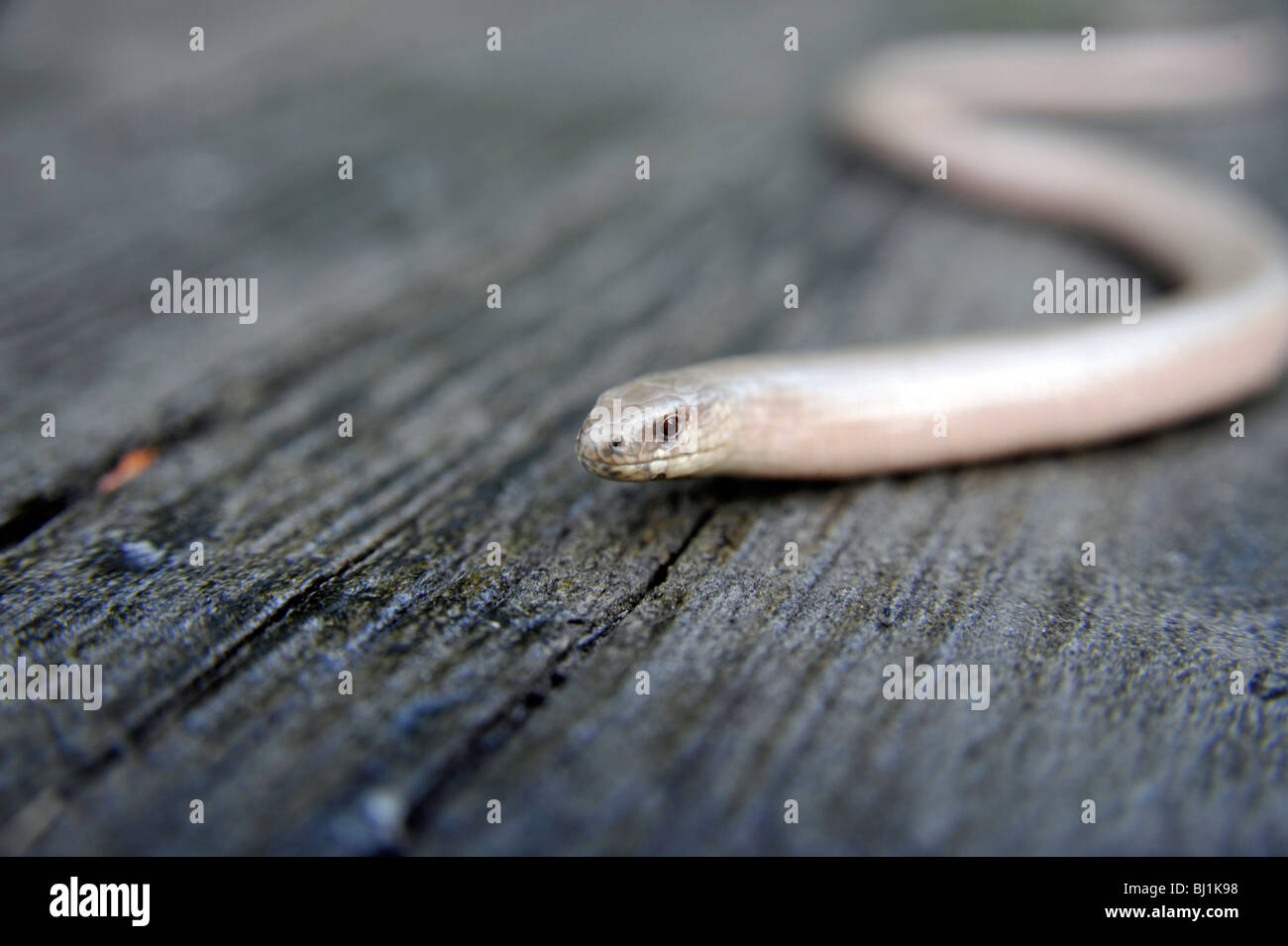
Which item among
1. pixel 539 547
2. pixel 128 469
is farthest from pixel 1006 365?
pixel 128 469

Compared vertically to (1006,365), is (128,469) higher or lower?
lower

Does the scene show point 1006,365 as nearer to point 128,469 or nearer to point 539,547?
point 539,547

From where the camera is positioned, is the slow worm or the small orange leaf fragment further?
the slow worm

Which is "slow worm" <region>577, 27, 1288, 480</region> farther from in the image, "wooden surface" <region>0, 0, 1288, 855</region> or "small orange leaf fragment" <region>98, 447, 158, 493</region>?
"small orange leaf fragment" <region>98, 447, 158, 493</region>

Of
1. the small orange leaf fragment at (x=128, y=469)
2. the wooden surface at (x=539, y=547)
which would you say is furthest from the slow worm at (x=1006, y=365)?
the small orange leaf fragment at (x=128, y=469)

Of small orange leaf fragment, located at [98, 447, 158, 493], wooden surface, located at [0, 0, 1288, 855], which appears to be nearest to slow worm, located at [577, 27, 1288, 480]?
wooden surface, located at [0, 0, 1288, 855]
